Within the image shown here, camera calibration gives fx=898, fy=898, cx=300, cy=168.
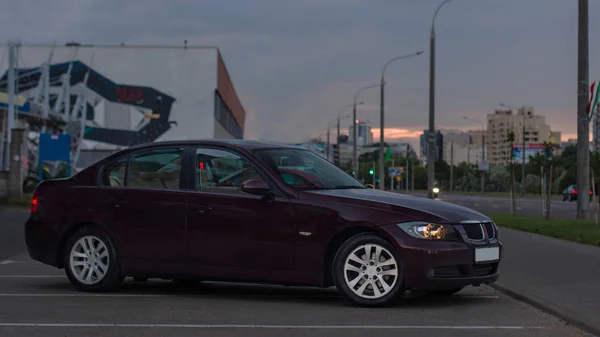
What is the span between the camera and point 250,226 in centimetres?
871

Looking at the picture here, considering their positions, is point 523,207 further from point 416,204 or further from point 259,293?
point 416,204

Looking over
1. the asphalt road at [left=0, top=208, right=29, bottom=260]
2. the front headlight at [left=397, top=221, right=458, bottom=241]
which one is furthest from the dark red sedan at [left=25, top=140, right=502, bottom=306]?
the asphalt road at [left=0, top=208, right=29, bottom=260]

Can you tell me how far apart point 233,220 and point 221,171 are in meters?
0.59

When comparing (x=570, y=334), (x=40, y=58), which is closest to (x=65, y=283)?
(x=570, y=334)

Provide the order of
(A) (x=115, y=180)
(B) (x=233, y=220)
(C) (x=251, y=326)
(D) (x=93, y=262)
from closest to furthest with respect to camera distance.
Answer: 1. (C) (x=251, y=326)
2. (B) (x=233, y=220)
3. (D) (x=93, y=262)
4. (A) (x=115, y=180)

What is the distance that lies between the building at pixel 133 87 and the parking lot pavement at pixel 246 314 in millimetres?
69335

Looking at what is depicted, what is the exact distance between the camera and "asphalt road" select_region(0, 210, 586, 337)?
7.04 metres

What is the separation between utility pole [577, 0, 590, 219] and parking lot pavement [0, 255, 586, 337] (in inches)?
539

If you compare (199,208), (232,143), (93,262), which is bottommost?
(93,262)

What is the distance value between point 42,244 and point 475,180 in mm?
115265

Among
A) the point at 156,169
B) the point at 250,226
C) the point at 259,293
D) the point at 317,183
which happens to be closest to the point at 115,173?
the point at 156,169

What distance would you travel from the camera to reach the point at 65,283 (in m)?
10.3

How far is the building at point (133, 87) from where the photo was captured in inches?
3113

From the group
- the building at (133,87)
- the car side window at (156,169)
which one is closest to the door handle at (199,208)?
the car side window at (156,169)
